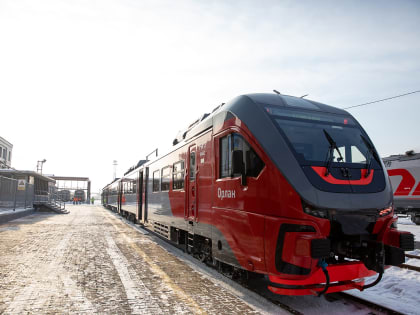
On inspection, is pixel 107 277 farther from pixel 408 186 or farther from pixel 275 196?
pixel 408 186

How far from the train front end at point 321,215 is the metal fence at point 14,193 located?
58.0ft

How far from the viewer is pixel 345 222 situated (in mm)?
4344

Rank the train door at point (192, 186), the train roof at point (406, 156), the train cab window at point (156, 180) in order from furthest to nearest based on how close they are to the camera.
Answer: the train roof at point (406, 156), the train cab window at point (156, 180), the train door at point (192, 186)

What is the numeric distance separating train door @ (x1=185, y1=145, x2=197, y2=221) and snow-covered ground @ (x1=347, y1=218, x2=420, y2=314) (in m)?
3.40

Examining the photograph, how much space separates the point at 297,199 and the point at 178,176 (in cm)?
498

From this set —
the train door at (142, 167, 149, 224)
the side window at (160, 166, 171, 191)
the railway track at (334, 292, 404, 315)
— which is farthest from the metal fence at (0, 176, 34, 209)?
the railway track at (334, 292, 404, 315)

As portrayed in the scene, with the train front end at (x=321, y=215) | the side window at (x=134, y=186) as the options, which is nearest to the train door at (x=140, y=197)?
the side window at (x=134, y=186)

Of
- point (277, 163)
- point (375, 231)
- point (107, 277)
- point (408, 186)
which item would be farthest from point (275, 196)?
point (408, 186)

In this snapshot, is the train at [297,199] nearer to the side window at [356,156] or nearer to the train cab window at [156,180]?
the side window at [356,156]

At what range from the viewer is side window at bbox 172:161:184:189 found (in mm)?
8419

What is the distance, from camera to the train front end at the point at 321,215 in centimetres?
414

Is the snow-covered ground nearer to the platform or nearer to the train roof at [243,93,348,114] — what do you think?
the platform

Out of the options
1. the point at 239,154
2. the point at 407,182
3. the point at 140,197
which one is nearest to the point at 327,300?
the point at 239,154

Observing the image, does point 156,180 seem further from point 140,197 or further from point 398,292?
point 398,292
